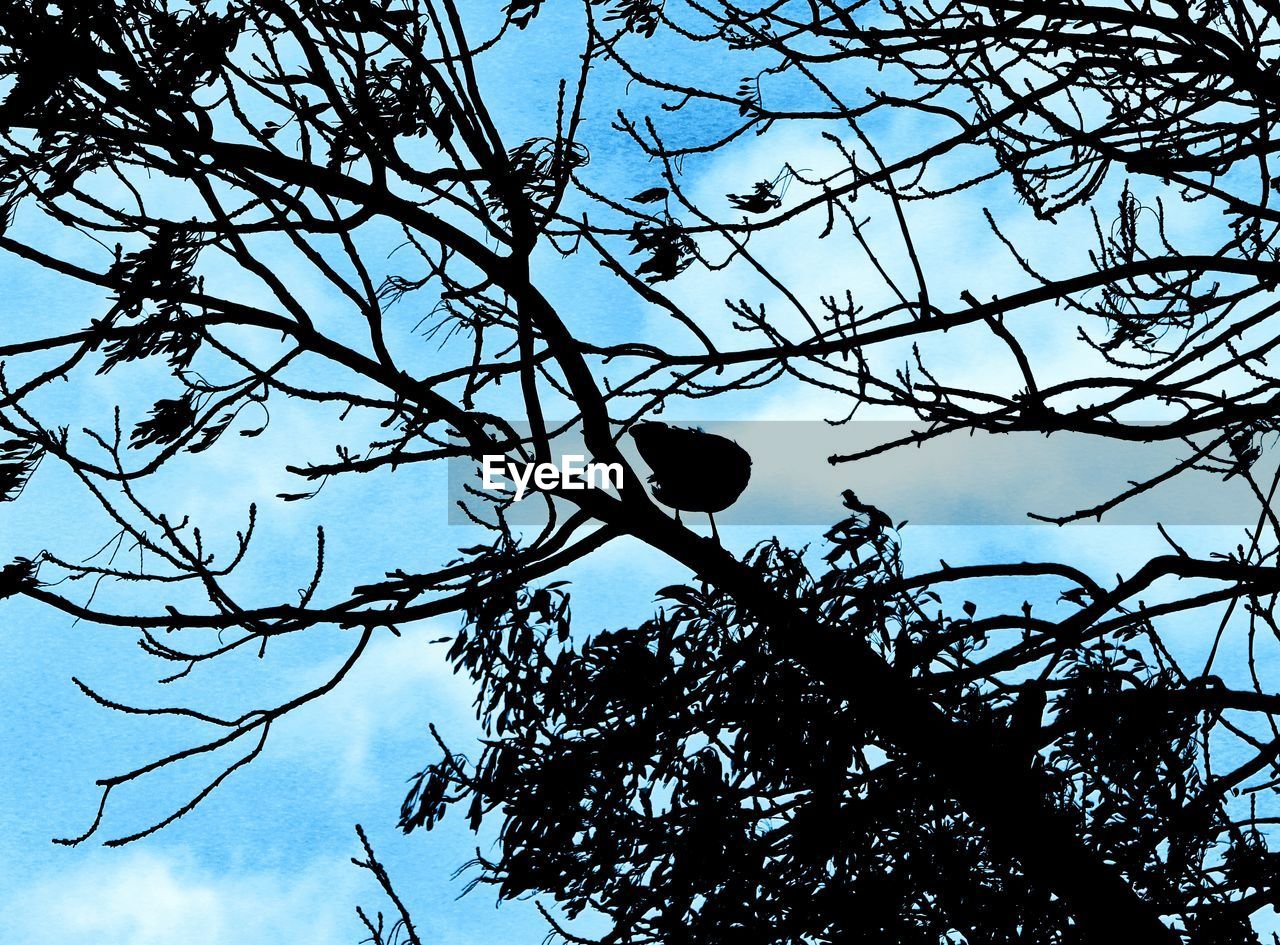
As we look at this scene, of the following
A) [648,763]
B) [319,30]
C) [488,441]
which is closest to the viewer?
[319,30]

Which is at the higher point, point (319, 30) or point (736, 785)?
point (319, 30)

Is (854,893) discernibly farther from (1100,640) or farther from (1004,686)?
(1100,640)

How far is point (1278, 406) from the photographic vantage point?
12.3 feet

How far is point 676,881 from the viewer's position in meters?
4.64

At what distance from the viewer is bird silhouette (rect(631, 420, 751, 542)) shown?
15.6ft

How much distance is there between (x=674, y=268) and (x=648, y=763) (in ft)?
7.08

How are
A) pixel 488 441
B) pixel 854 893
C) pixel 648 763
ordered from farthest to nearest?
pixel 648 763
pixel 854 893
pixel 488 441

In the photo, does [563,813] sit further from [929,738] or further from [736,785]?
[929,738]

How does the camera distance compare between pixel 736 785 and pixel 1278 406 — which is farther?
pixel 736 785

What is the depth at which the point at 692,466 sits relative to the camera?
15.7 ft

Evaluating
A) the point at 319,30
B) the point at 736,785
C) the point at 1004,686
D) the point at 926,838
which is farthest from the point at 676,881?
the point at 319,30

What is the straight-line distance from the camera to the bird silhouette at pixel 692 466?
475cm

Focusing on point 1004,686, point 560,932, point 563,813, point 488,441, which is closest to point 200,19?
point 488,441

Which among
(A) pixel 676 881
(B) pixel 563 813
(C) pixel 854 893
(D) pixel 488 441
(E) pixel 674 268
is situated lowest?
(C) pixel 854 893
